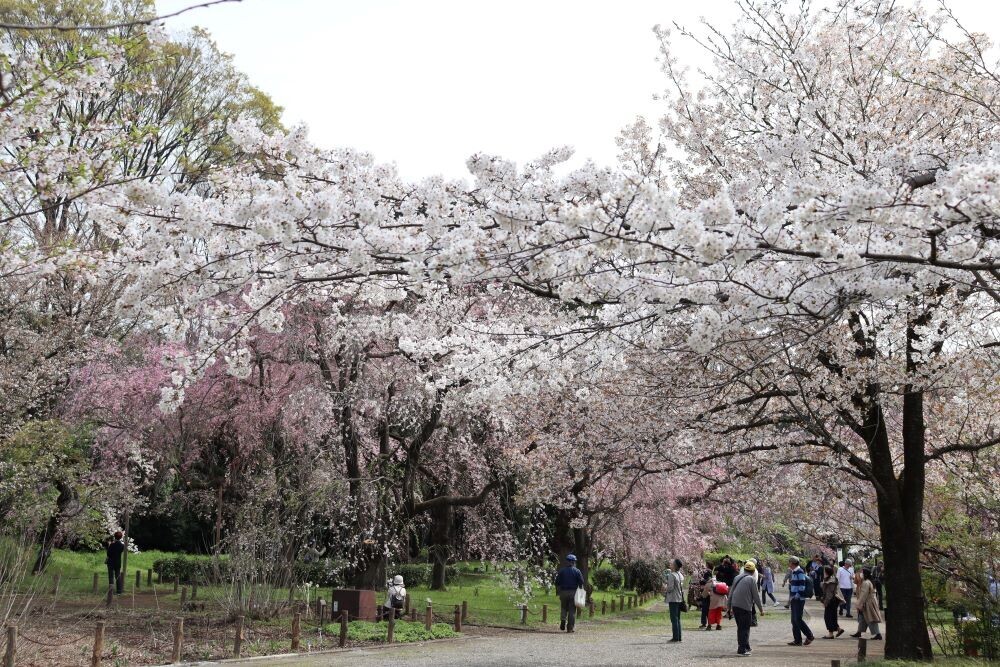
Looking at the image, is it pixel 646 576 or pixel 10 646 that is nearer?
pixel 10 646

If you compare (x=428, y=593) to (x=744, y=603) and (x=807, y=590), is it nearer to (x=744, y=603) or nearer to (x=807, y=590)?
(x=807, y=590)

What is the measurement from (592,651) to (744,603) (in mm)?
2364

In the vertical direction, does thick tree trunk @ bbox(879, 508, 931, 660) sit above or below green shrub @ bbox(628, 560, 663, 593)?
above

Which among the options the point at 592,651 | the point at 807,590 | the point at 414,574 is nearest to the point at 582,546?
the point at 414,574

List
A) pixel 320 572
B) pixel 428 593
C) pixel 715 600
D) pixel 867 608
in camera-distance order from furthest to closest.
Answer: pixel 428 593
pixel 320 572
pixel 715 600
pixel 867 608

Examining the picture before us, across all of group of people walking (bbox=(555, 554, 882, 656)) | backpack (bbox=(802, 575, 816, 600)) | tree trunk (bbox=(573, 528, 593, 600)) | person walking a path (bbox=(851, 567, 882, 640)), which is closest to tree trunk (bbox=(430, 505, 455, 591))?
tree trunk (bbox=(573, 528, 593, 600))

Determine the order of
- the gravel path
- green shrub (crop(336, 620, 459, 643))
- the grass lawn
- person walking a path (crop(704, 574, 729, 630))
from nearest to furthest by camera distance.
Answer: the gravel path < green shrub (crop(336, 620, 459, 643)) < the grass lawn < person walking a path (crop(704, 574, 729, 630))

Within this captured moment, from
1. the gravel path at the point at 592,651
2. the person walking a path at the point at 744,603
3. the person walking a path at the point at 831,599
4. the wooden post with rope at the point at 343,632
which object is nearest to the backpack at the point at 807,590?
the person walking a path at the point at 831,599

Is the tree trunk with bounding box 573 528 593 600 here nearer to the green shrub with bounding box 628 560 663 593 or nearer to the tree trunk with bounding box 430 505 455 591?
the tree trunk with bounding box 430 505 455 591

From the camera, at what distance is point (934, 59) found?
11.5 meters

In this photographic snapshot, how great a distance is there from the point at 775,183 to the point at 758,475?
6034 millimetres

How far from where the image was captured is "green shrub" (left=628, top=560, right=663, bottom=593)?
29234mm

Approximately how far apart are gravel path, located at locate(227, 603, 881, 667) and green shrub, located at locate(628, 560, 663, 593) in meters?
12.1

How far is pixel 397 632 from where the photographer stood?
550 inches
